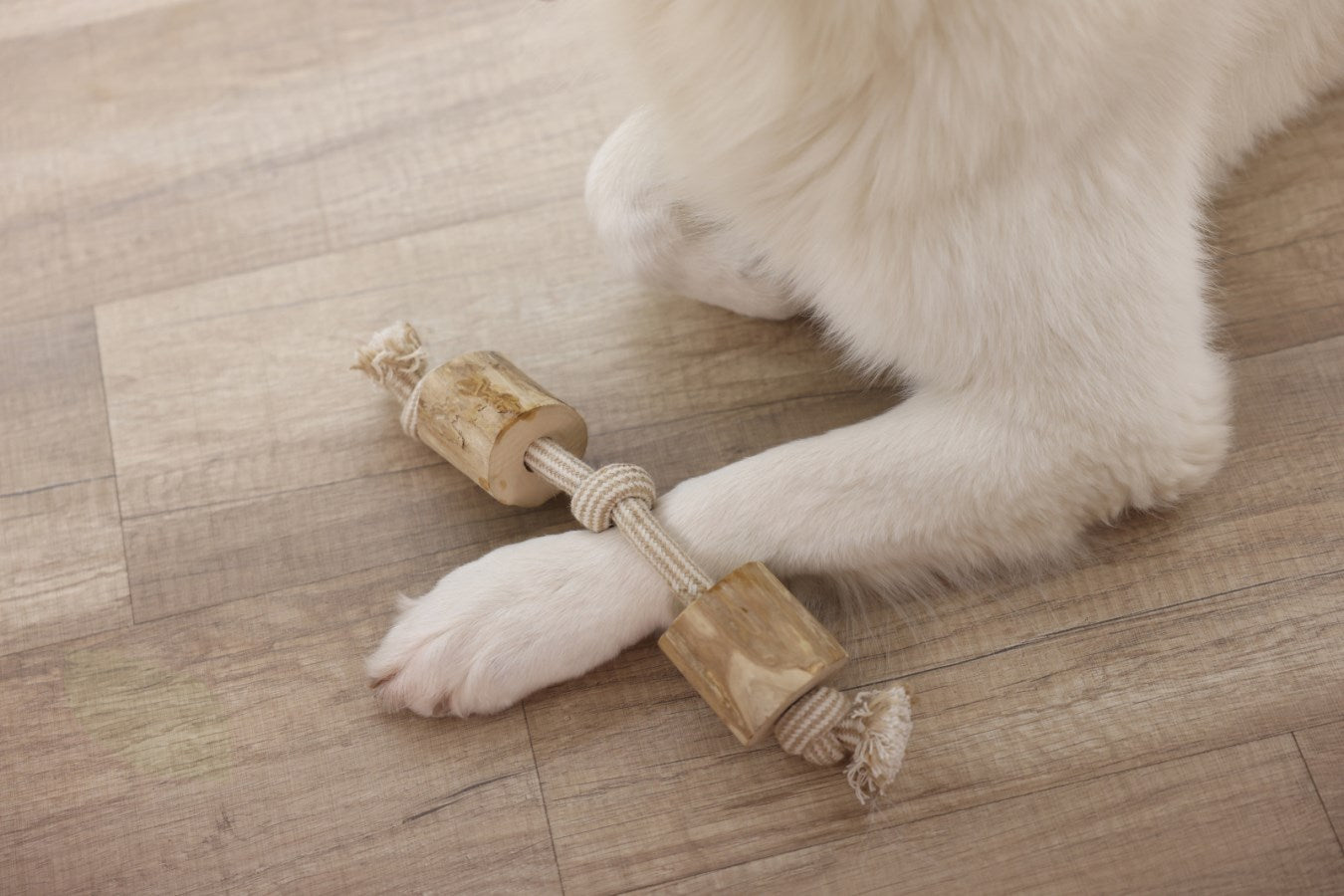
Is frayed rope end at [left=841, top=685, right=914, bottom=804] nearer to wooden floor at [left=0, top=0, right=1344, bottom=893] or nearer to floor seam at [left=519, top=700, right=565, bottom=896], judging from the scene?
wooden floor at [left=0, top=0, right=1344, bottom=893]

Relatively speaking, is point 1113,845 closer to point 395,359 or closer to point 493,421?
point 493,421

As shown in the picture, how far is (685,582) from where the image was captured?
102 cm

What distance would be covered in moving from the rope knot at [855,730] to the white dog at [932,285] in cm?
15

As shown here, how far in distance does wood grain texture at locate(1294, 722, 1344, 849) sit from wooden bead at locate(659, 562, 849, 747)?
0.49 m

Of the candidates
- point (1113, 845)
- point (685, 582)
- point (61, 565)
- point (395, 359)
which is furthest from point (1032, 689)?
point (61, 565)

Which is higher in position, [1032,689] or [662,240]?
[662,240]

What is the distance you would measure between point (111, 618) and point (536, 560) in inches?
20.1

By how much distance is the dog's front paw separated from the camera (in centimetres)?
105

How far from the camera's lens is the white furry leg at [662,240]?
127 centimetres

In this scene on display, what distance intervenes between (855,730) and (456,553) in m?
0.49

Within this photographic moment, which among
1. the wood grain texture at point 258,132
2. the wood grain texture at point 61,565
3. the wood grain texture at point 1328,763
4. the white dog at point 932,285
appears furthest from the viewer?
the wood grain texture at point 258,132

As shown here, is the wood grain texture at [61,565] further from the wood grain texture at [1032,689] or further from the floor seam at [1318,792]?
the floor seam at [1318,792]

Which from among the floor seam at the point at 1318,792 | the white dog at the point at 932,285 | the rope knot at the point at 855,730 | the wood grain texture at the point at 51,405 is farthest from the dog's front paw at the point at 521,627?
the floor seam at the point at 1318,792

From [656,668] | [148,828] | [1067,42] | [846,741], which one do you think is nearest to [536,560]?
[656,668]
